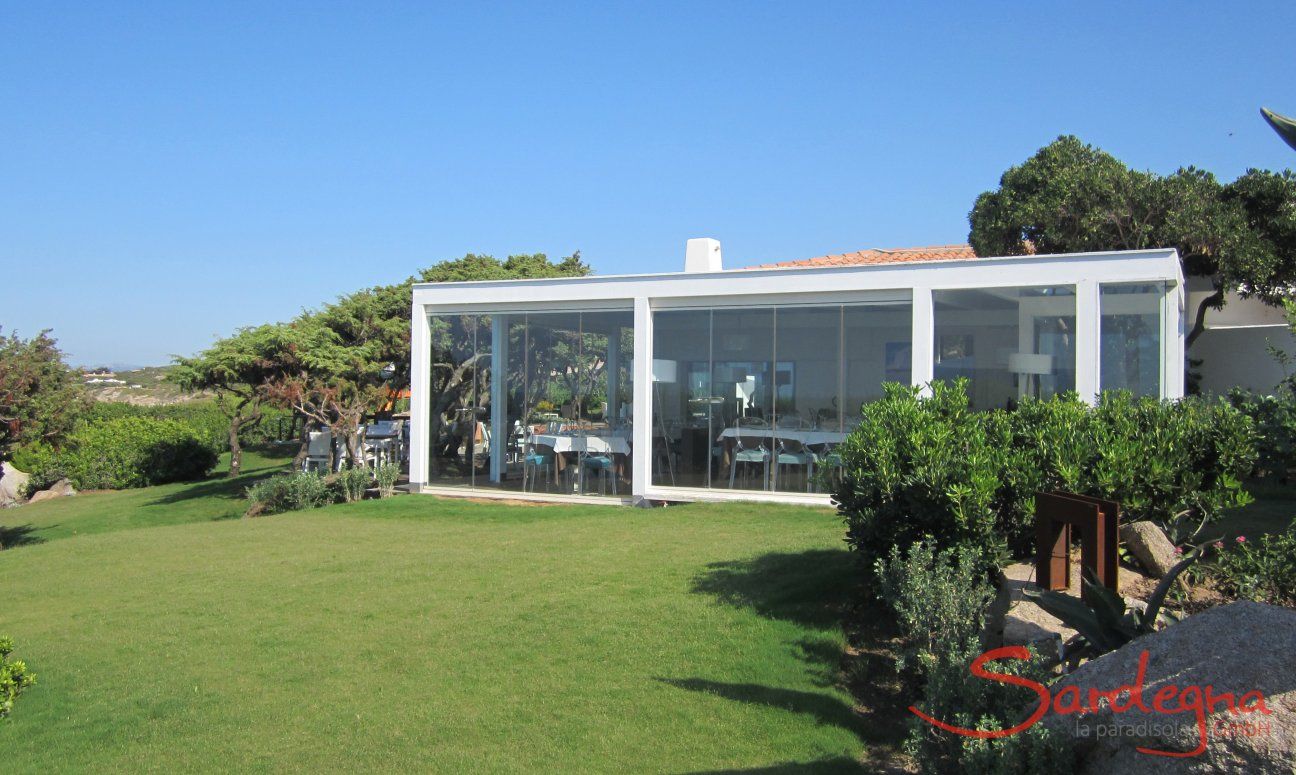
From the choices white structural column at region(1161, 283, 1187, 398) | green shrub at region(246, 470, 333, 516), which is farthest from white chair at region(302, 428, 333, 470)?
white structural column at region(1161, 283, 1187, 398)

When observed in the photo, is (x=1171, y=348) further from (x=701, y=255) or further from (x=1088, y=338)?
(x=701, y=255)

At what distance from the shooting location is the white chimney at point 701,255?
1741 centimetres

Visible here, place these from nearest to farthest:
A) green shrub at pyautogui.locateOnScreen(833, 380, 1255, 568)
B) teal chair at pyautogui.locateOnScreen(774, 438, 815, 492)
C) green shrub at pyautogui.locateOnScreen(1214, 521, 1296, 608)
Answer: green shrub at pyautogui.locateOnScreen(1214, 521, 1296, 608) → green shrub at pyautogui.locateOnScreen(833, 380, 1255, 568) → teal chair at pyautogui.locateOnScreen(774, 438, 815, 492)

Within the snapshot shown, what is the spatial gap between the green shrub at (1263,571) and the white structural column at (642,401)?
9.99m

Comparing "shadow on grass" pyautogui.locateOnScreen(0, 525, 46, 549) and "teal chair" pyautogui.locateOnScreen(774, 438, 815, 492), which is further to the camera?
"shadow on grass" pyautogui.locateOnScreen(0, 525, 46, 549)

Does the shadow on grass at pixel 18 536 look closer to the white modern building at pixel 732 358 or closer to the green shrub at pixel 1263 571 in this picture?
the white modern building at pixel 732 358

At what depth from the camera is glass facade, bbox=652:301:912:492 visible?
47.5 ft

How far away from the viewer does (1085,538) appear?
5.84m

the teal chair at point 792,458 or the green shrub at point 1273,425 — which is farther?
the teal chair at point 792,458

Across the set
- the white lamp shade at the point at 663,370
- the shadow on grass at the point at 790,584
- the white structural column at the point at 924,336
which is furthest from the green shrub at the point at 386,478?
the shadow on grass at the point at 790,584

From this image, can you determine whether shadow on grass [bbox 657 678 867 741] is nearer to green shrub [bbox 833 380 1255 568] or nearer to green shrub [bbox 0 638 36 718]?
green shrub [bbox 833 380 1255 568]

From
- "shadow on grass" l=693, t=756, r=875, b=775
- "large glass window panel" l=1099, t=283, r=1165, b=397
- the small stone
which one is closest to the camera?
"shadow on grass" l=693, t=756, r=875, b=775

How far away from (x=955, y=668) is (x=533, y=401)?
41.5 ft
